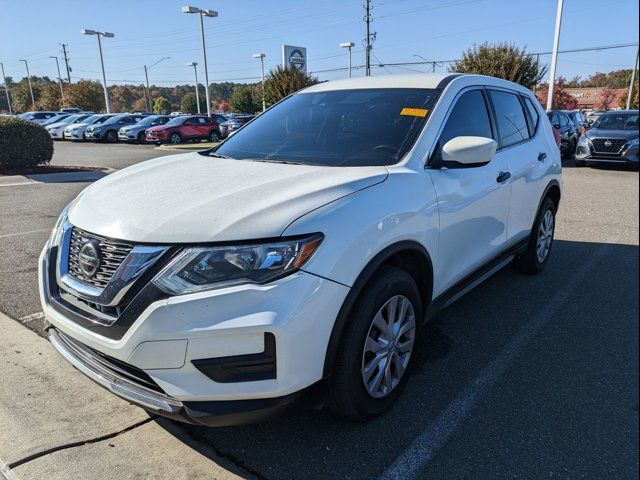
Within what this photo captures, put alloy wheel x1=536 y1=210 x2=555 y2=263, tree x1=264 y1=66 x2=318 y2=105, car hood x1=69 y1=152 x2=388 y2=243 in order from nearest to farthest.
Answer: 1. car hood x1=69 y1=152 x2=388 y2=243
2. alloy wheel x1=536 y1=210 x2=555 y2=263
3. tree x1=264 y1=66 x2=318 y2=105

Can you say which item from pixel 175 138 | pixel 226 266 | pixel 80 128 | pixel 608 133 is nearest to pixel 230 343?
pixel 226 266

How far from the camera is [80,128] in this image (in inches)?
1160

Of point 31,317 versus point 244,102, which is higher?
point 244,102

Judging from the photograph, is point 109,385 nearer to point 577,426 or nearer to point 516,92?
point 577,426

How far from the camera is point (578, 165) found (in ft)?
48.2

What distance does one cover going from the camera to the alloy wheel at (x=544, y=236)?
4844 millimetres

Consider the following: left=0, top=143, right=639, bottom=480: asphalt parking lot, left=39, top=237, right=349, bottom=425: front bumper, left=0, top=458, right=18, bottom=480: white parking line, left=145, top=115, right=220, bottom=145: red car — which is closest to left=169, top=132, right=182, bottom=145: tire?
left=145, top=115, right=220, bottom=145: red car

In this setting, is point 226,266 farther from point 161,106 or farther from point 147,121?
point 161,106

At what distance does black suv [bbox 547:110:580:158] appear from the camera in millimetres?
16048

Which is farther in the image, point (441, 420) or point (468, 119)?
point (468, 119)

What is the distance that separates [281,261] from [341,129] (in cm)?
160

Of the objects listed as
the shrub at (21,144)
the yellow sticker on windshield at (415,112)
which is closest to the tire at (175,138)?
the shrub at (21,144)

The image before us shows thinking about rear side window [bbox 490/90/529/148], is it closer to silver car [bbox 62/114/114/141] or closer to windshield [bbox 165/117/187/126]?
windshield [bbox 165/117/187/126]

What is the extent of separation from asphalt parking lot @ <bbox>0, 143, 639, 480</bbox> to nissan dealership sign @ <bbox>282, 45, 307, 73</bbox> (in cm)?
2480
